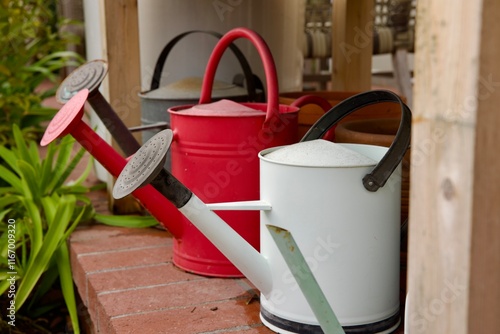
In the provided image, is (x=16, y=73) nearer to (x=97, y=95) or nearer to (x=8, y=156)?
(x=8, y=156)

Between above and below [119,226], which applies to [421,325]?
above

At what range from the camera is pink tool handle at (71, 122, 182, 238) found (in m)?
1.42

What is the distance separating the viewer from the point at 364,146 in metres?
1.22

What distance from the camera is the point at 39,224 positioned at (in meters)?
1.74

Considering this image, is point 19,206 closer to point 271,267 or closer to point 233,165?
point 233,165

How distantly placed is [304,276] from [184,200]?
0.30 metres

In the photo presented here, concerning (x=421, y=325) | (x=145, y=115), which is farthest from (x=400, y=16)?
(x=421, y=325)

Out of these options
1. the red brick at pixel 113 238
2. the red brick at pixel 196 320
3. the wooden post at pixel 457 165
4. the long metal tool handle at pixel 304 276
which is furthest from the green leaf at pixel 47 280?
the wooden post at pixel 457 165

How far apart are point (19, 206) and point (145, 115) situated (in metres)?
0.48

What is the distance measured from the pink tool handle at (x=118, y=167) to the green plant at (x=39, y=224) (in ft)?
1.02

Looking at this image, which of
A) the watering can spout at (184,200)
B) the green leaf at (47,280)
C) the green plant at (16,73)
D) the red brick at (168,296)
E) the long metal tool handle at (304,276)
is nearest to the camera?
the long metal tool handle at (304,276)

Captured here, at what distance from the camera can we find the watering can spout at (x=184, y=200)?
1032 mm

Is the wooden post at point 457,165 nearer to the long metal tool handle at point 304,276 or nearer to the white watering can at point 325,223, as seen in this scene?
the long metal tool handle at point 304,276

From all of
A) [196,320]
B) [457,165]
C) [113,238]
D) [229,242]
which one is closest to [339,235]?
[229,242]
